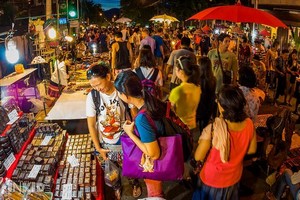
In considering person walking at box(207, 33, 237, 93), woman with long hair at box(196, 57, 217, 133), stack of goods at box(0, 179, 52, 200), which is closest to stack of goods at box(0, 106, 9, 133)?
stack of goods at box(0, 179, 52, 200)

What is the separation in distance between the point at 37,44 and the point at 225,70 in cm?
→ 599

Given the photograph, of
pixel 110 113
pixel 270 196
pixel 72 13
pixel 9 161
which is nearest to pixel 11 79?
pixel 9 161

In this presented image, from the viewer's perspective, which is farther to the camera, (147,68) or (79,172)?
(147,68)

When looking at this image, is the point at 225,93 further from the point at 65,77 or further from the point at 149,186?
the point at 65,77

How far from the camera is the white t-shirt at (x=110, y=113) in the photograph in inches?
155

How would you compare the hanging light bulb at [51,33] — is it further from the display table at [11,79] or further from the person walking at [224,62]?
the person walking at [224,62]

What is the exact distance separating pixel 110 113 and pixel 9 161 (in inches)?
52.8

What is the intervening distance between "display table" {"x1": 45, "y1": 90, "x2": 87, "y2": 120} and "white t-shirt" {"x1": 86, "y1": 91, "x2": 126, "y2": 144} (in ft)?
8.44

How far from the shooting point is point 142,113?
3037mm

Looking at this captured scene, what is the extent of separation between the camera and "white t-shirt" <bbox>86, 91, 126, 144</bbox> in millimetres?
3943

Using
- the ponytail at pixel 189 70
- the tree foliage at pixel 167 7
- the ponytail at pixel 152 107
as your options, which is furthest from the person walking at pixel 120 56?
the tree foliage at pixel 167 7

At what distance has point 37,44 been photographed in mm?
9711

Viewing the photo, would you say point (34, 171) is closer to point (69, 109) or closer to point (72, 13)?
point (69, 109)

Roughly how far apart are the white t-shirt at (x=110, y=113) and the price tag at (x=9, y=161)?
108 centimetres
